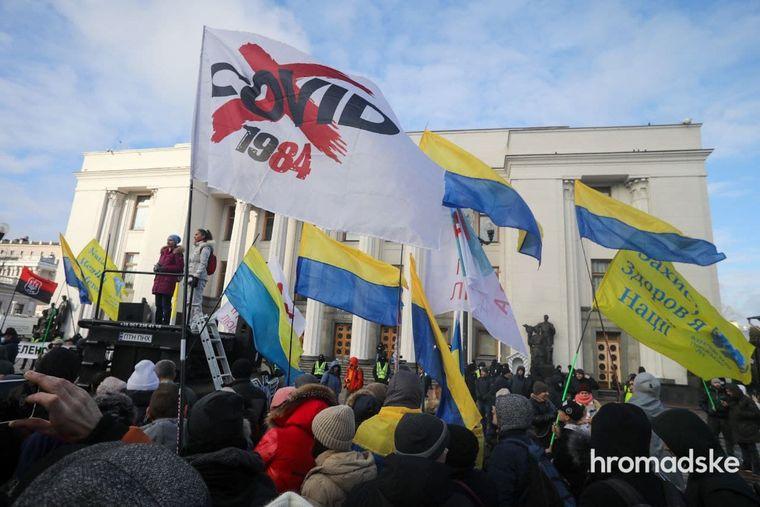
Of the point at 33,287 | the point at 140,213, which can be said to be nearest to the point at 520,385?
the point at 33,287

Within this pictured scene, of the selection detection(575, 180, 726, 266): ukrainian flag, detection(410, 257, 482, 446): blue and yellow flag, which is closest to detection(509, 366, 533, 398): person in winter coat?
detection(575, 180, 726, 266): ukrainian flag

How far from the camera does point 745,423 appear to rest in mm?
8094

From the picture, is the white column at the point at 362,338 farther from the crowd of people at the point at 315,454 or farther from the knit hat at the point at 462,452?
the knit hat at the point at 462,452

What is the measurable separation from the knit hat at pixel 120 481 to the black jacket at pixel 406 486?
1102mm

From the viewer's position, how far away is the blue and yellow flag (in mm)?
4301

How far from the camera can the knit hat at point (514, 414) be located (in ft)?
9.89

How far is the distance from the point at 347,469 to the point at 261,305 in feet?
18.6

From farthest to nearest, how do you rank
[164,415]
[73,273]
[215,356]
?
1. [73,273]
2. [215,356]
3. [164,415]

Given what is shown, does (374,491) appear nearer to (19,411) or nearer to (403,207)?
(19,411)

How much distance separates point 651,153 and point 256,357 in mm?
24455

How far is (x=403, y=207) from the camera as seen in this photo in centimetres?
385

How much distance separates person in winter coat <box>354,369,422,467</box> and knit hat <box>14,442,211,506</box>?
7.42 feet

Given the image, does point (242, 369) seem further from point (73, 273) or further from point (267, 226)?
point (267, 226)

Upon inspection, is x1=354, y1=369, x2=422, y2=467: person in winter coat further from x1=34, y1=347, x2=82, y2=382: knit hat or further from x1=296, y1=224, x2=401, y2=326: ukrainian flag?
x1=296, y1=224, x2=401, y2=326: ukrainian flag
